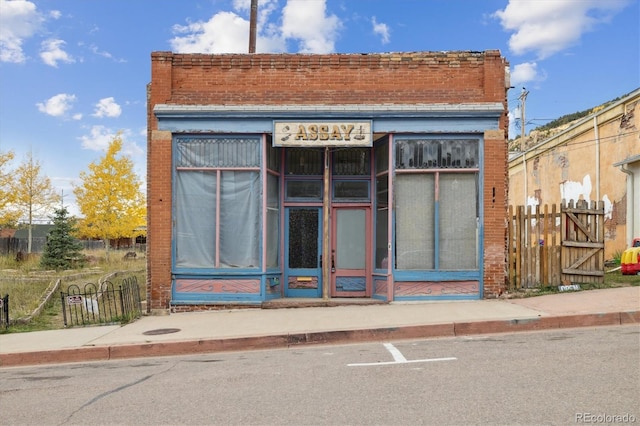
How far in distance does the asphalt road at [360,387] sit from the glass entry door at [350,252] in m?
4.53

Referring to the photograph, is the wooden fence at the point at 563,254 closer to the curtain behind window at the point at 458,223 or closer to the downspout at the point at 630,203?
the curtain behind window at the point at 458,223

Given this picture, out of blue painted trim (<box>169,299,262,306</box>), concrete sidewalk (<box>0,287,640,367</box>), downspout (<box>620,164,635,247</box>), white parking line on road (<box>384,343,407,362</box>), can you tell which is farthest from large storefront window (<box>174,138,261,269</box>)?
downspout (<box>620,164,635,247</box>)

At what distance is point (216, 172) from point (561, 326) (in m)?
7.13

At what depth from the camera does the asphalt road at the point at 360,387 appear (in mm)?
4809

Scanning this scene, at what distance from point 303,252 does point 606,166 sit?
14.1 m

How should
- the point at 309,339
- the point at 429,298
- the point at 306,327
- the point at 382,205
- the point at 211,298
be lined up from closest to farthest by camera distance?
the point at 309,339
the point at 306,327
the point at 429,298
the point at 211,298
the point at 382,205

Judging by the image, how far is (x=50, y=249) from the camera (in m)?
25.0

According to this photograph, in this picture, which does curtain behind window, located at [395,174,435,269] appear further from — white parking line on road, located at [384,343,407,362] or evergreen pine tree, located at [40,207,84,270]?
evergreen pine tree, located at [40,207,84,270]

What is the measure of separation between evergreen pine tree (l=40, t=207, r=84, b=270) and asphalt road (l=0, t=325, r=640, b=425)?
709 inches

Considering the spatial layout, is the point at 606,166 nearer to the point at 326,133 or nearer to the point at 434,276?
the point at 434,276

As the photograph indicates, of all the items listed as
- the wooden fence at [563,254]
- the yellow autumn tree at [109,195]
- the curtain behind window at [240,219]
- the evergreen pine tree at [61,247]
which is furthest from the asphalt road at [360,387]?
the yellow autumn tree at [109,195]

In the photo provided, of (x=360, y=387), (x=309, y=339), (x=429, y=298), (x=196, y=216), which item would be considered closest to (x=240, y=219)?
(x=196, y=216)

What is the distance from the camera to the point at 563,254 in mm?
12203

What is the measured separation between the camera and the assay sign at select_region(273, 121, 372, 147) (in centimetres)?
1185
